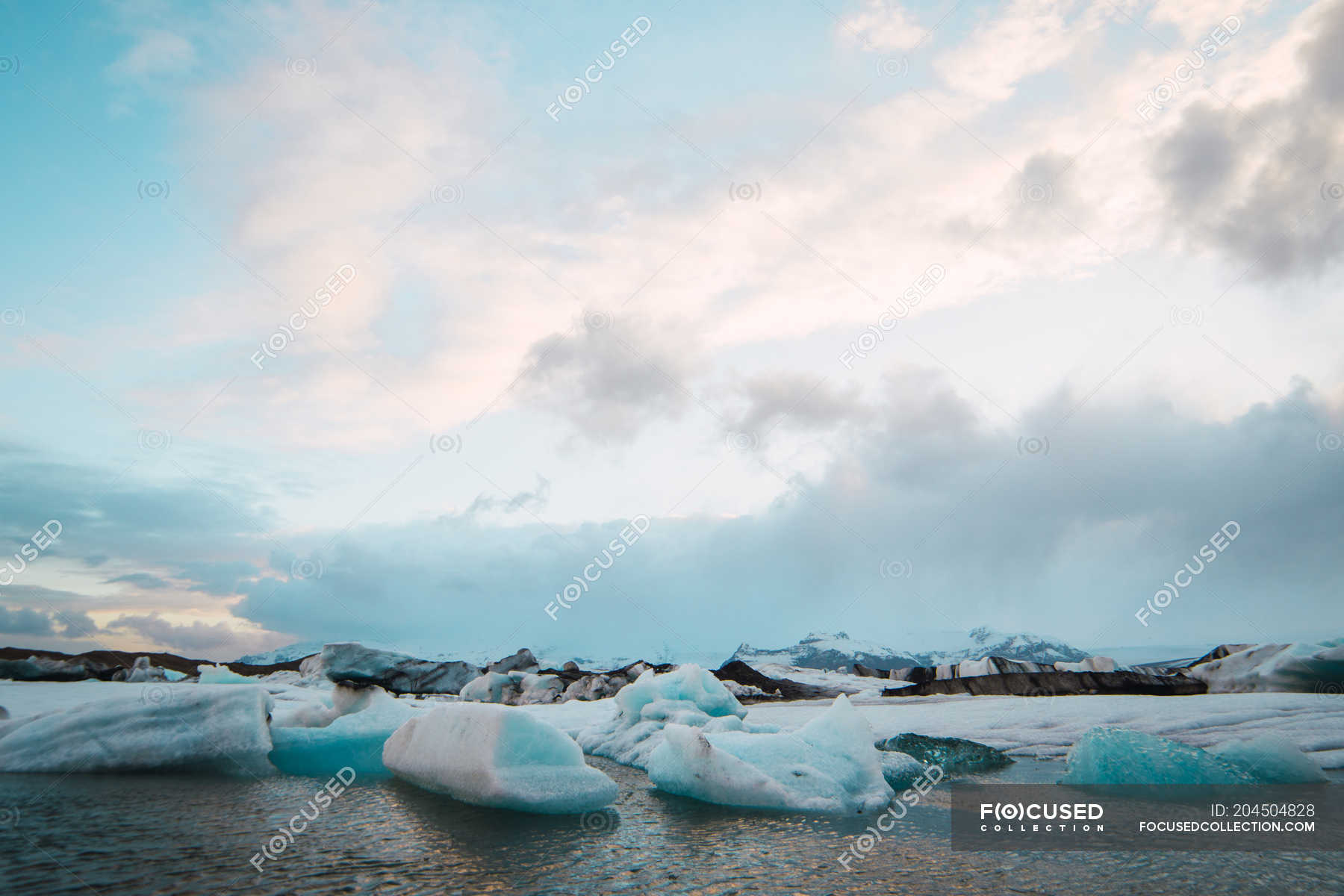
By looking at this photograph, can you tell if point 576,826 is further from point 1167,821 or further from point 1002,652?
point 1002,652

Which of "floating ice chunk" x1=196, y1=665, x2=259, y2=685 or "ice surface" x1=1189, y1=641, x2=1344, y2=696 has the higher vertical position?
"ice surface" x1=1189, y1=641, x2=1344, y2=696

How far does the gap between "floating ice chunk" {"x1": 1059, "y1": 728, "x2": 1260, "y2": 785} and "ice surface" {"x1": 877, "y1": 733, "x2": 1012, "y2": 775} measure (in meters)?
2.35

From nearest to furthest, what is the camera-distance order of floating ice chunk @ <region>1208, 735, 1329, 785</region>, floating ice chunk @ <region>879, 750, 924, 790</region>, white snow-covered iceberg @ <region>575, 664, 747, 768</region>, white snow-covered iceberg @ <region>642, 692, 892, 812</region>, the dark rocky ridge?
white snow-covered iceberg @ <region>642, 692, 892, 812</region> < floating ice chunk @ <region>1208, 735, 1329, 785</region> < floating ice chunk @ <region>879, 750, 924, 790</region> < white snow-covered iceberg @ <region>575, 664, 747, 768</region> < the dark rocky ridge

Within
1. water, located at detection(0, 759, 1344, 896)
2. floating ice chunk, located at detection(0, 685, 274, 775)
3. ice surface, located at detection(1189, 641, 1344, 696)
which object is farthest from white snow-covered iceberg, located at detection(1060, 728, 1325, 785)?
floating ice chunk, located at detection(0, 685, 274, 775)

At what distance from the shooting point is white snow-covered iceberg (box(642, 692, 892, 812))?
9.37m

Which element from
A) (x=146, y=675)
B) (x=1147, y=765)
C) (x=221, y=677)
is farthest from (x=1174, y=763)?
(x=146, y=675)

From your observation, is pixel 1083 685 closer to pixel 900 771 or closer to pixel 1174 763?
pixel 1174 763

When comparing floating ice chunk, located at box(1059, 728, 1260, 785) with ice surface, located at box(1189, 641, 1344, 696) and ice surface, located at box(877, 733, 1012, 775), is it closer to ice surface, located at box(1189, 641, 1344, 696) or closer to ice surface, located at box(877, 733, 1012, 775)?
ice surface, located at box(877, 733, 1012, 775)

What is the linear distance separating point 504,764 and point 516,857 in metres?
2.56

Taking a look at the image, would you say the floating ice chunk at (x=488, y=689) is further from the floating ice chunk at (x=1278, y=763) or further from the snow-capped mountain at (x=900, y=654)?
the snow-capped mountain at (x=900, y=654)

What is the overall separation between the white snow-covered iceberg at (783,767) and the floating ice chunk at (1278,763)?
234 inches

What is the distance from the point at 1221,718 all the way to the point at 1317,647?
6981 mm

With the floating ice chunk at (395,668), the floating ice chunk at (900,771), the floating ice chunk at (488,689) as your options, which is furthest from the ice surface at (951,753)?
the floating ice chunk at (488,689)

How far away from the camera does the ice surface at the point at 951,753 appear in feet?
42.5
